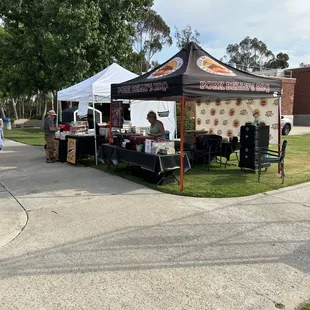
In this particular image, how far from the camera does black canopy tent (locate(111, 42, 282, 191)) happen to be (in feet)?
21.6

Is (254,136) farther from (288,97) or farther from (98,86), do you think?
(288,97)

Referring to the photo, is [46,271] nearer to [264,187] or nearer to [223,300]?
[223,300]

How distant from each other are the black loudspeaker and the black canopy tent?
849mm

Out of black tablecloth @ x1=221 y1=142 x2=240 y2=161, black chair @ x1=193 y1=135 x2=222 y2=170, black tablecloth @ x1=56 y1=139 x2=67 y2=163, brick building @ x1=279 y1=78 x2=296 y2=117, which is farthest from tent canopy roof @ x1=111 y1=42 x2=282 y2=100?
brick building @ x1=279 y1=78 x2=296 y2=117

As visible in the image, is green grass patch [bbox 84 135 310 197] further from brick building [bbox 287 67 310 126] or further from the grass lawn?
brick building [bbox 287 67 310 126]

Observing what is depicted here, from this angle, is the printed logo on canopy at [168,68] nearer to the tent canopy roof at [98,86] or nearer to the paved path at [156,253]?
the paved path at [156,253]

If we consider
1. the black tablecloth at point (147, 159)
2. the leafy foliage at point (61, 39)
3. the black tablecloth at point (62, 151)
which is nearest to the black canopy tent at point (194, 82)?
the black tablecloth at point (147, 159)

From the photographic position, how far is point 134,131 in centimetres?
994

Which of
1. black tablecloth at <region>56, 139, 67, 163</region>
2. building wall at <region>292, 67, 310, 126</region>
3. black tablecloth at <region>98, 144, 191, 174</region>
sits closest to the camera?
black tablecloth at <region>98, 144, 191, 174</region>

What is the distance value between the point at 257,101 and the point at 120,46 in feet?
45.2

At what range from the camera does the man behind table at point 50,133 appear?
10578 mm

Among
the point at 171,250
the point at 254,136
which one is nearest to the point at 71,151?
the point at 254,136

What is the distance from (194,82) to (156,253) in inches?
148

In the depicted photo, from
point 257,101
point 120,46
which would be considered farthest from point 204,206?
point 120,46
